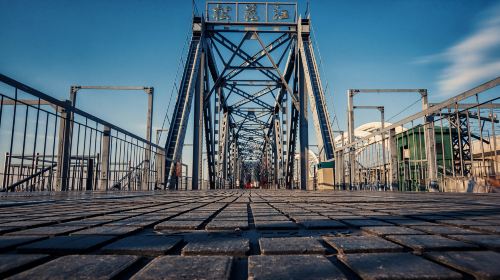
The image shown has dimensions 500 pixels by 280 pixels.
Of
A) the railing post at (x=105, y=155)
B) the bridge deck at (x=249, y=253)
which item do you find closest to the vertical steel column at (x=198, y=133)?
the railing post at (x=105, y=155)

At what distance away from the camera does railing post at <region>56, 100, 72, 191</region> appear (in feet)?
22.6

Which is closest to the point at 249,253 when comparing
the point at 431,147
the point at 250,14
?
the point at 431,147

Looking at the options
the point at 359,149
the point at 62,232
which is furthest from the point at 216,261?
the point at 359,149

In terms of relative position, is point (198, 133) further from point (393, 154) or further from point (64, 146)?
point (393, 154)

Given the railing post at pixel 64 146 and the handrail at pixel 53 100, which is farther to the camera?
the railing post at pixel 64 146

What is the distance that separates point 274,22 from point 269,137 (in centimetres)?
2387

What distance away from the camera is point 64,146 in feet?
23.1

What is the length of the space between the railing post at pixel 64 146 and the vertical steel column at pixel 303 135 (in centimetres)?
1166

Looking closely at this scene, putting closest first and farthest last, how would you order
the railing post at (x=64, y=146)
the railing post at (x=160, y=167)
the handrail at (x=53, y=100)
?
the handrail at (x=53, y=100), the railing post at (x=64, y=146), the railing post at (x=160, y=167)

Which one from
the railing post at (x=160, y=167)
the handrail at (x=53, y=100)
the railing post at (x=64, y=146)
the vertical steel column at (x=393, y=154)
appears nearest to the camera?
the handrail at (x=53, y=100)

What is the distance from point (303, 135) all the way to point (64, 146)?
1239 centimetres

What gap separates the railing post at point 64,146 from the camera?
6895 mm

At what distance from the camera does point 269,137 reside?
4131 cm

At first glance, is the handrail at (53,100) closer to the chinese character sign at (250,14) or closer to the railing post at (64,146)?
the railing post at (64,146)
